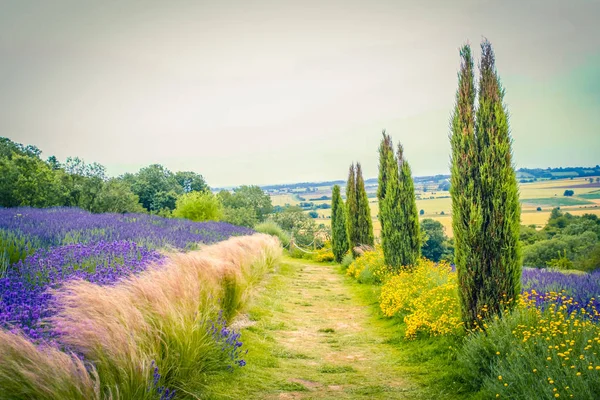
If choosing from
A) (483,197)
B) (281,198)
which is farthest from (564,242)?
(281,198)

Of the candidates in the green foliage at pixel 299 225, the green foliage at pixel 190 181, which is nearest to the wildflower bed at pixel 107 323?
the green foliage at pixel 299 225

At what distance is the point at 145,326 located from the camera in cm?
388

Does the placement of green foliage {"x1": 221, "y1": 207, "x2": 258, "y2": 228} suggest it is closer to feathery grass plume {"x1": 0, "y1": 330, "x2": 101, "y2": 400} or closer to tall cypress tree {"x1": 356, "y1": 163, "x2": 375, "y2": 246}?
tall cypress tree {"x1": 356, "y1": 163, "x2": 375, "y2": 246}

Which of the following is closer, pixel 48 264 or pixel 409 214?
pixel 48 264

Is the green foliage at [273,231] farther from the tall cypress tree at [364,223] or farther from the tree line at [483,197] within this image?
the tree line at [483,197]

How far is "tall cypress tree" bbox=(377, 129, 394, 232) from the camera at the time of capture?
13.5 metres

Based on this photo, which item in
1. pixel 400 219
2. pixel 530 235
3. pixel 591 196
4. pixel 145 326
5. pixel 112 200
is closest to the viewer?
pixel 145 326

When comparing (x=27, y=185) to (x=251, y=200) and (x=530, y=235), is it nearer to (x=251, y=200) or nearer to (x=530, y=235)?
(x=530, y=235)

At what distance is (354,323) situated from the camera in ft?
26.9

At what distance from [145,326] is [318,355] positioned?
307 centimetres

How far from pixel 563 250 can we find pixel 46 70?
26.1 meters

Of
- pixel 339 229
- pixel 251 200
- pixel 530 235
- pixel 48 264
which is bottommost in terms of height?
pixel 530 235

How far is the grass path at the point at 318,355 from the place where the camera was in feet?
15.1

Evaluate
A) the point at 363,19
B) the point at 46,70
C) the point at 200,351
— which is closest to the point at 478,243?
the point at 200,351
